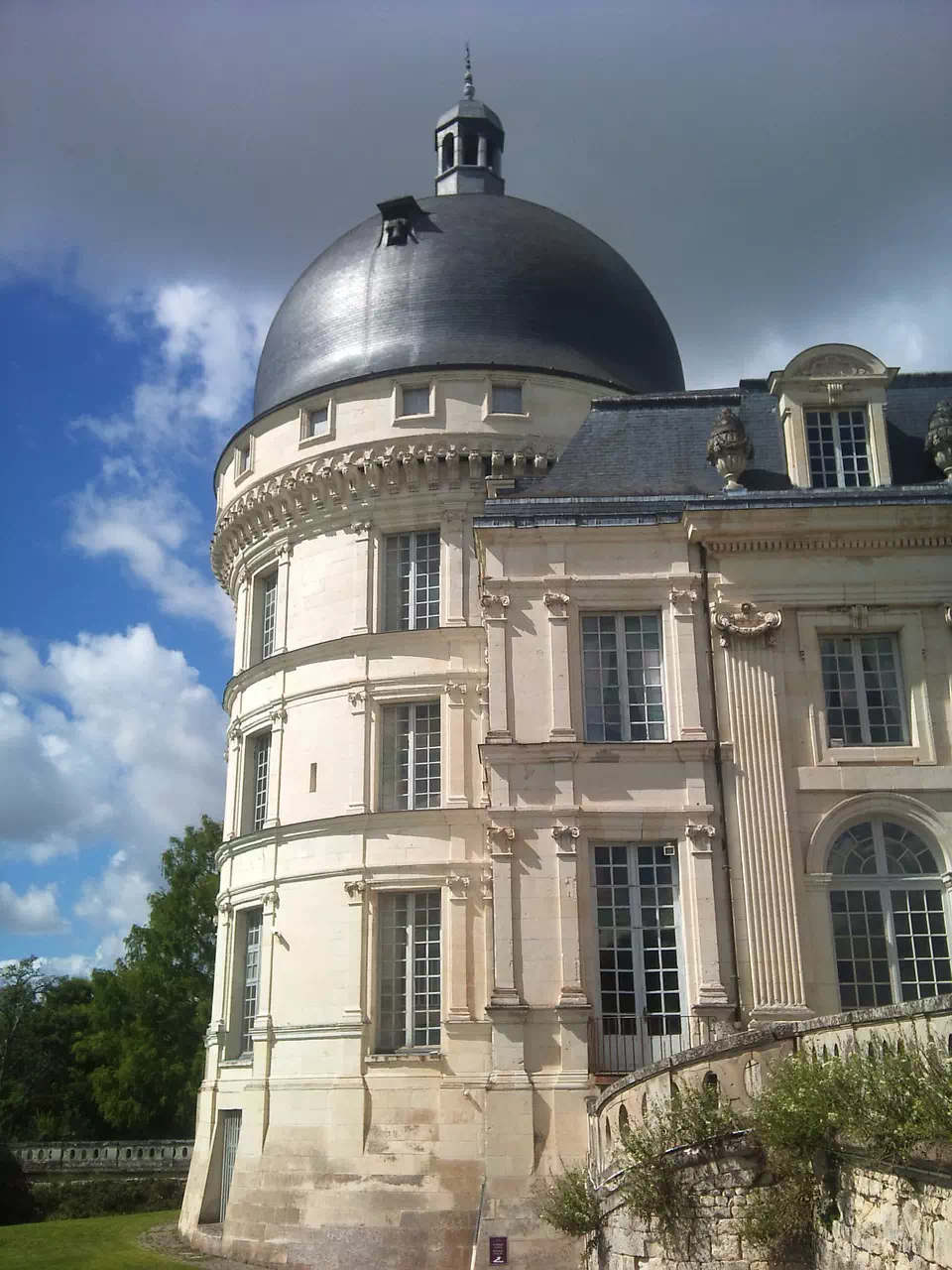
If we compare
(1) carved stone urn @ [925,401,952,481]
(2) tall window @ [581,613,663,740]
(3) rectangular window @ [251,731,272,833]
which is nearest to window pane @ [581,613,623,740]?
(2) tall window @ [581,613,663,740]

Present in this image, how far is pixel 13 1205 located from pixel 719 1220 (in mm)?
23499

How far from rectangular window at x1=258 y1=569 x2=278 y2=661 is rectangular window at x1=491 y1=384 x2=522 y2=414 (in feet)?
18.3

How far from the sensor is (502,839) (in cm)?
1745

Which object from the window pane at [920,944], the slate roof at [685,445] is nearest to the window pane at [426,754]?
the slate roof at [685,445]

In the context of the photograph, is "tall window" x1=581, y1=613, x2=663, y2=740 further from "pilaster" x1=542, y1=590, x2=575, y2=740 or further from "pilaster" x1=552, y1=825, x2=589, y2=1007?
A: "pilaster" x1=552, y1=825, x2=589, y2=1007

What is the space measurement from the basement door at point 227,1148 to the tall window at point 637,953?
9.17m

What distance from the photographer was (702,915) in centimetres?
1692

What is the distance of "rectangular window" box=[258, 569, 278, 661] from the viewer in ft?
83.9

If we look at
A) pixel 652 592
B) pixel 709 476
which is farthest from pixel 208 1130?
pixel 709 476

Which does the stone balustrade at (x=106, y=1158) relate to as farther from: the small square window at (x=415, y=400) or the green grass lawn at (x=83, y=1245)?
the small square window at (x=415, y=400)

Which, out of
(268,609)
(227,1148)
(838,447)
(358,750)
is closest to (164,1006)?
(227,1148)

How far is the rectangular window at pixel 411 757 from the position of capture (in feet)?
73.7

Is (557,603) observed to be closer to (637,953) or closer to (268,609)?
(637,953)

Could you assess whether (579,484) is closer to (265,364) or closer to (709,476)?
(709,476)
